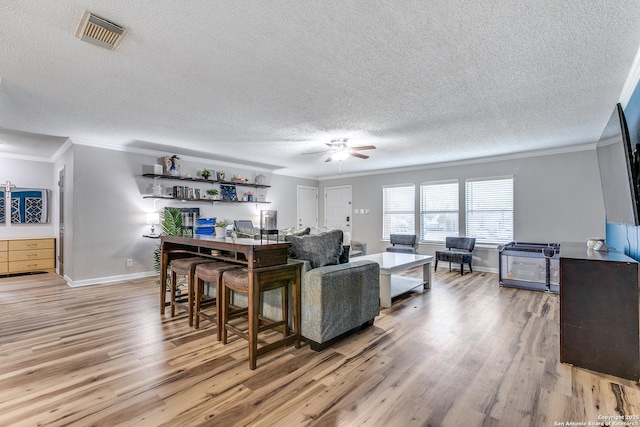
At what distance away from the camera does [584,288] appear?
2.24 meters

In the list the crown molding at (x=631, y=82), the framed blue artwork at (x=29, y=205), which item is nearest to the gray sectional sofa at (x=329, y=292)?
the crown molding at (x=631, y=82)

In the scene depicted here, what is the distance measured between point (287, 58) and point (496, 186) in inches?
212

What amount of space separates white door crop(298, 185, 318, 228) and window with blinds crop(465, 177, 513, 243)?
4228mm

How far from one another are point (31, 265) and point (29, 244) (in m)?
0.42

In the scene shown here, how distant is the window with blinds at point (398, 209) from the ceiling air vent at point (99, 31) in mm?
6362

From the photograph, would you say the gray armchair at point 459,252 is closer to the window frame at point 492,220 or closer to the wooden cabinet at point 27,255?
the window frame at point 492,220

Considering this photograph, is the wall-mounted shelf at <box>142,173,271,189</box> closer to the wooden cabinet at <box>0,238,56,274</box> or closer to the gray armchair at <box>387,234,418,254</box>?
the wooden cabinet at <box>0,238,56,274</box>

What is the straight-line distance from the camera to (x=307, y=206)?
8.74 m

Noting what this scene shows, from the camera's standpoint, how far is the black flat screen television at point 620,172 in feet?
7.22

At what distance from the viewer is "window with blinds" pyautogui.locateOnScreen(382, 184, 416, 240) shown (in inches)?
286

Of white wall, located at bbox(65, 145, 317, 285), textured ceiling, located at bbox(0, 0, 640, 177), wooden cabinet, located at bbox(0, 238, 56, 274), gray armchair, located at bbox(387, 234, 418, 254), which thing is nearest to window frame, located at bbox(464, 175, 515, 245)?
gray armchair, located at bbox(387, 234, 418, 254)

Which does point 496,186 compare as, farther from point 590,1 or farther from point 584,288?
point 590,1

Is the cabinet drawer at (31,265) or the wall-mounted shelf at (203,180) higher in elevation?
the wall-mounted shelf at (203,180)

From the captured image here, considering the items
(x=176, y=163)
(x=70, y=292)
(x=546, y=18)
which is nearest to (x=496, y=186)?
(x=546, y=18)
